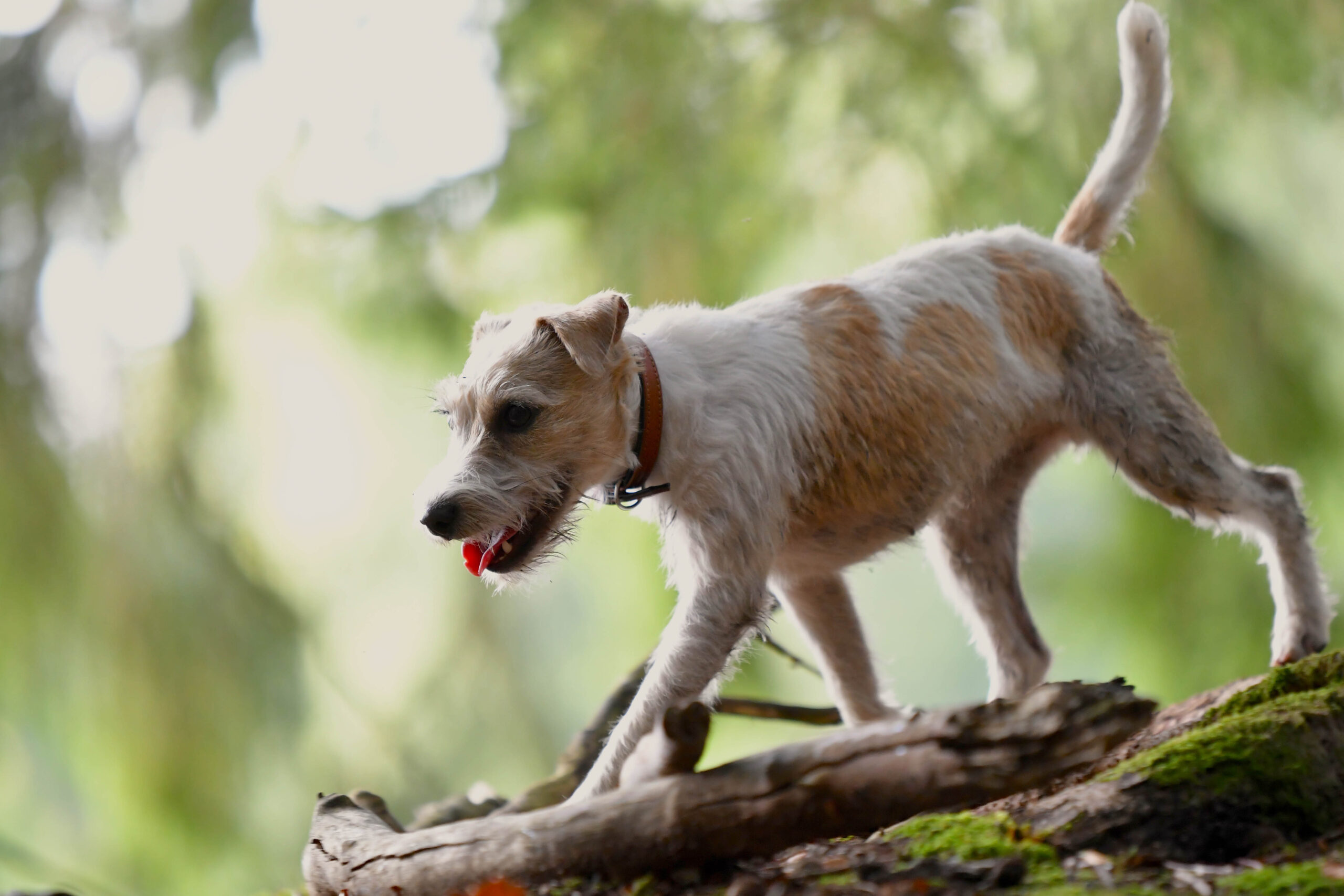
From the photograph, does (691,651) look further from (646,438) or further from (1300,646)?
(1300,646)

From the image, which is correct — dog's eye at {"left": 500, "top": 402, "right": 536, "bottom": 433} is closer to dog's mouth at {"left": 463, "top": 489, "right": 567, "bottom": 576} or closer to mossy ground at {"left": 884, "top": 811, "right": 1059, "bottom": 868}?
dog's mouth at {"left": 463, "top": 489, "right": 567, "bottom": 576}

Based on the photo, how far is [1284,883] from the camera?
2.01 m

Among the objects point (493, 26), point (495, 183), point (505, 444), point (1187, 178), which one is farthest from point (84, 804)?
point (1187, 178)

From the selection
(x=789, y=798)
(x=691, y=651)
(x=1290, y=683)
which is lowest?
(x=789, y=798)

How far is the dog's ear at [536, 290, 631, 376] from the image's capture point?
289 centimetres

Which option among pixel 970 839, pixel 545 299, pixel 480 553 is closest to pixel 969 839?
pixel 970 839

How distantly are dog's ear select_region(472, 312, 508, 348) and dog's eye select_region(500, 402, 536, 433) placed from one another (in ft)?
1.23

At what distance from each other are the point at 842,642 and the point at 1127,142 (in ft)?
6.76

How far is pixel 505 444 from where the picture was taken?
2.94 meters

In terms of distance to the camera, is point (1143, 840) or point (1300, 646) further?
point (1300, 646)

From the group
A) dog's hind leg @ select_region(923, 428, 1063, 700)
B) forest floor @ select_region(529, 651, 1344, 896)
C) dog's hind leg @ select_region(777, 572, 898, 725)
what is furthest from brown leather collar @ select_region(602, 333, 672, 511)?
dog's hind leg @ select_region(923, 428, 1063, 700)

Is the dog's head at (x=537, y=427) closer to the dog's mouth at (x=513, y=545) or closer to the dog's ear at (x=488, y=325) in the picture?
the dog's mouth at (x=513, y=545)

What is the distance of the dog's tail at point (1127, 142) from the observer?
4020 mm

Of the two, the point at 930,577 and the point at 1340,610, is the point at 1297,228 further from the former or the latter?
the point at 930,577
